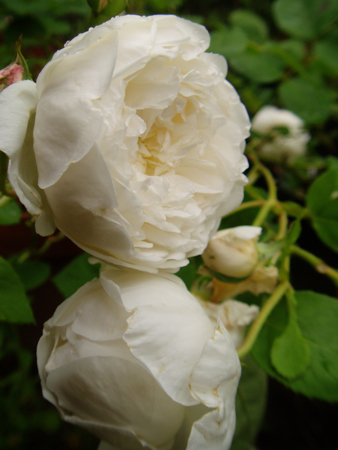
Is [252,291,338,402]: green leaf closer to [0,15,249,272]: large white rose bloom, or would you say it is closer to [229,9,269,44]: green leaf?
[0,15,249,272]: large white rose bloom

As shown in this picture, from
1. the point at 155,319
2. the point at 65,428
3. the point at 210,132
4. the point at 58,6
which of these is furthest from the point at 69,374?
the point at 65,428

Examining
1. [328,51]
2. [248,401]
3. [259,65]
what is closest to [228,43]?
[259,65]

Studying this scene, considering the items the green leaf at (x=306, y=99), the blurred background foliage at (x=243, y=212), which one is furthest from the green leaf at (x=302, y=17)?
the green leaf at (x=306, y=99)

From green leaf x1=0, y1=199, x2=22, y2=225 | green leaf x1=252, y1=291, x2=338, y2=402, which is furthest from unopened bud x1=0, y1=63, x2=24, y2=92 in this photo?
green leaf x1=252, y1=291, x2=338, y2=402

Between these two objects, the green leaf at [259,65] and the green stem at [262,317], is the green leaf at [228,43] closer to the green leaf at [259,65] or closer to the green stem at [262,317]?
the green leaf at [259,65]

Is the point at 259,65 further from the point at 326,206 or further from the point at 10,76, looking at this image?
the point at 10,76

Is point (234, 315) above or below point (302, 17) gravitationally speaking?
below

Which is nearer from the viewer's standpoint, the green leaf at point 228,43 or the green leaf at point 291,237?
the green leaf at point 291,237
